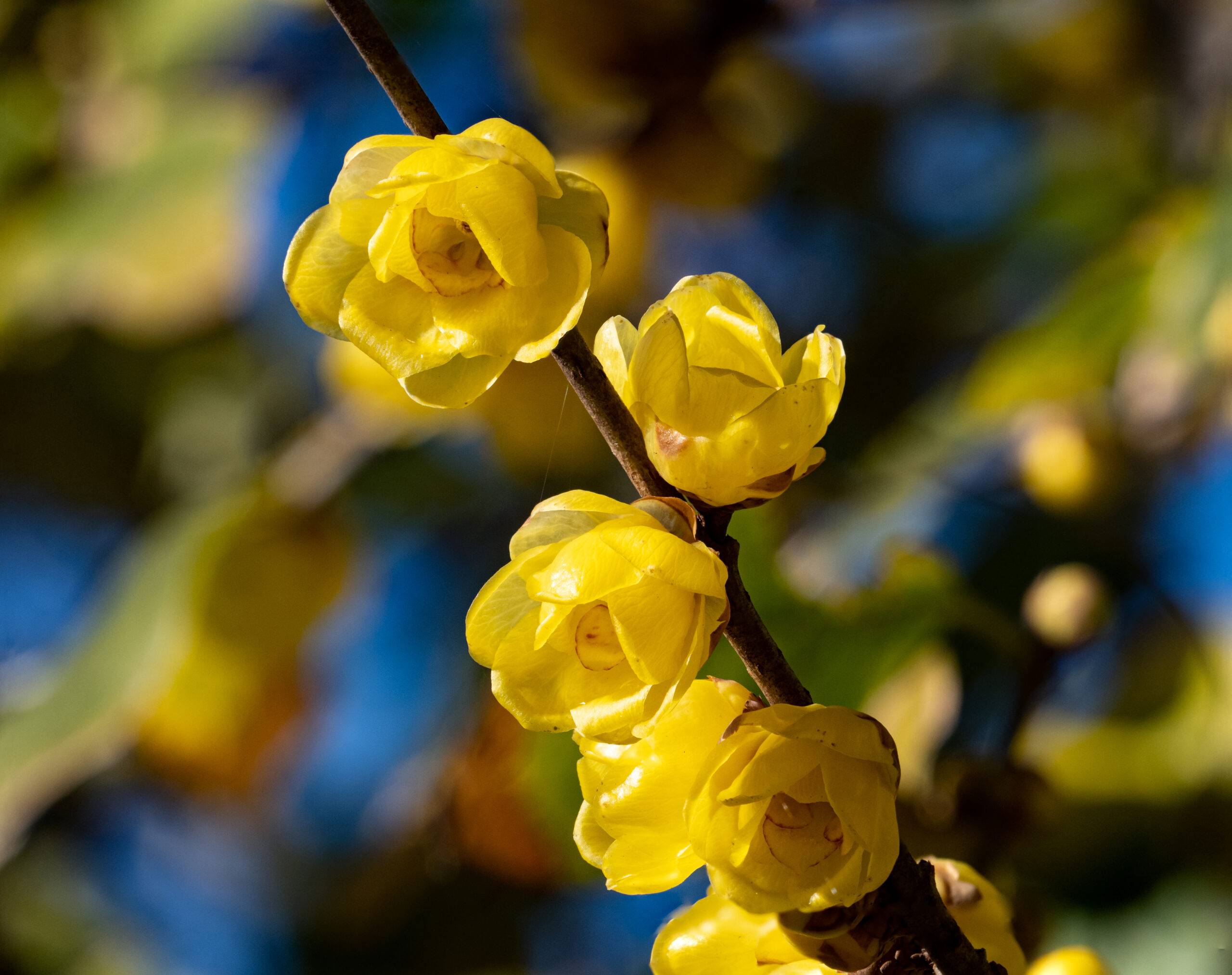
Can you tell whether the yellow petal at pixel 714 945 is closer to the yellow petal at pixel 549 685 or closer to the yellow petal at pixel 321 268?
the yellow petal at pixel 549 685

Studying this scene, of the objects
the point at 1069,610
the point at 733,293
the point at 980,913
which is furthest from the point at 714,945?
the point at 1069,610

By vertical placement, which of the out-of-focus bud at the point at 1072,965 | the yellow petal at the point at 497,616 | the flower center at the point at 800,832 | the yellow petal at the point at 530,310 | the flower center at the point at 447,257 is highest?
the flower center at the point at 447,257

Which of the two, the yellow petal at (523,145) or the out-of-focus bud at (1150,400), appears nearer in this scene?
the yellow petal at (523,145)

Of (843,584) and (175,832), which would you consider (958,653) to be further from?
(175,832)

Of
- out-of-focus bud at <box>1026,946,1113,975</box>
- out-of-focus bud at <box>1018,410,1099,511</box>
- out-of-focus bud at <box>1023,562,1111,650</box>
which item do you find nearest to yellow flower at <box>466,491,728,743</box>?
out-of-focus bud at <box>1026,946,1113,975</box>

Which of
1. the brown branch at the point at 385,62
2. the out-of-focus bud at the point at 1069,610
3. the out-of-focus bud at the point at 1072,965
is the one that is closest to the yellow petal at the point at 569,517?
the brown branch at the point at 385,62

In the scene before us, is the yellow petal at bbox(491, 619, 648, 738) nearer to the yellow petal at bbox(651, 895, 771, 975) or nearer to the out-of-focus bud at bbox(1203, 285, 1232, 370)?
the yellow petal at bbox(651, 895, 771, 975)

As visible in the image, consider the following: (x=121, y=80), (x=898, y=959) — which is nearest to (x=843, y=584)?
(x=898, y=959)

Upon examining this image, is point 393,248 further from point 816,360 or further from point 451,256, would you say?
point 816,360

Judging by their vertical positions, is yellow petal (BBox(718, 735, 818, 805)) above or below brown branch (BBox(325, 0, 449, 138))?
below
